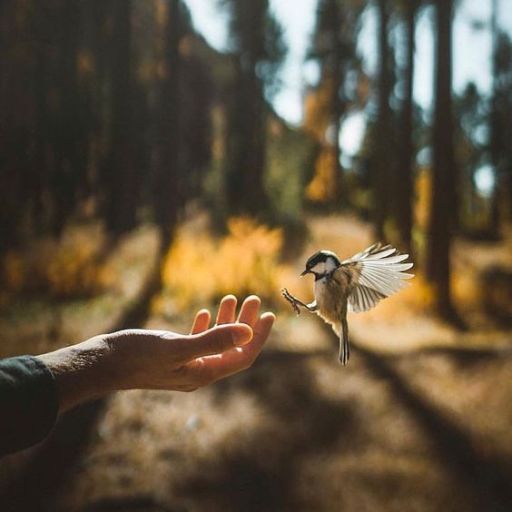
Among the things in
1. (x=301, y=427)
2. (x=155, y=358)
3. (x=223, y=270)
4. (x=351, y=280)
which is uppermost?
(x=351, y=280)

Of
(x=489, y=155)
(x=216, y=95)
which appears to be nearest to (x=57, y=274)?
(x=489, y=155)

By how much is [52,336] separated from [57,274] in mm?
594

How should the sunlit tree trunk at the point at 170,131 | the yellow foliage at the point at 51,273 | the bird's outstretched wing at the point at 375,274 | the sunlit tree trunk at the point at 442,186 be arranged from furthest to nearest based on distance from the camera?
the sunlit tree trunk at the point at 170,131 < the yellow foliage at the point at 51,273 < the sunlit tree trunk at the point at 442,186 < the bird's outstretched wing at the point at 375,274

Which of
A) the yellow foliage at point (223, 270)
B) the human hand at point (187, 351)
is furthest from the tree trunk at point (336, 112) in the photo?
the human hand at point (187, 351)

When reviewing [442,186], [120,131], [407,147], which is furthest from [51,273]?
[407,147]

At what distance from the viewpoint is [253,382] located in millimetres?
2307

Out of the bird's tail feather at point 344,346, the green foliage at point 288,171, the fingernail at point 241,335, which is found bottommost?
the green foliage at point 288,171

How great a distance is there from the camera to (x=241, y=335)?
2.07 ft

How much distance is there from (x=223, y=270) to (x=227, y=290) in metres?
0.10

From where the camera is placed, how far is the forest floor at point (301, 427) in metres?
1.78

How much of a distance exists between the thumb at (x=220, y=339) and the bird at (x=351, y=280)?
11 centimetres

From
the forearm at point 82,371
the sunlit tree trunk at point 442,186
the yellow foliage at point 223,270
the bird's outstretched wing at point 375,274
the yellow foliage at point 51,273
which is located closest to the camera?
the bird's outstretched wing at point 375,274

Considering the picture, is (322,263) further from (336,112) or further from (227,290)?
(336,112)

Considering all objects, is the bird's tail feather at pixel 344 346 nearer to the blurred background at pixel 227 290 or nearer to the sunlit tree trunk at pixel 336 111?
the blurred background at pixel 227 290
